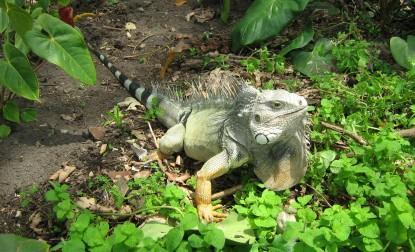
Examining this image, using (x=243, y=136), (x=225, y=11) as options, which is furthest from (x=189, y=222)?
(x=225, y=11)

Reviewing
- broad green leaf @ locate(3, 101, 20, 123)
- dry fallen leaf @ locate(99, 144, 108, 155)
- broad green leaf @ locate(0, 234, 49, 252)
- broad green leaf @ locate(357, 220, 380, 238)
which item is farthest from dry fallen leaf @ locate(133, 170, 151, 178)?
broad green leaf @ locate(357, 220, 380, 238)

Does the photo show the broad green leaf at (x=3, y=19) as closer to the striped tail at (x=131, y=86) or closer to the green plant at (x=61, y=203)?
the green plant at (x=61, y=203)

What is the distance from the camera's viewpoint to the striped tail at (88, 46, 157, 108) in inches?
155

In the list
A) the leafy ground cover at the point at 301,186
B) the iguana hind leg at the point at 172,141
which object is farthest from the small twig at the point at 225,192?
the iguana hind leg at the point at 172,141

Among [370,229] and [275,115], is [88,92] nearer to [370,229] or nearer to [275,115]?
[275,115]

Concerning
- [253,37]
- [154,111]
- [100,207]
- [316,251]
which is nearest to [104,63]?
[154,111]

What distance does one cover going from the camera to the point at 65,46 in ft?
9.82

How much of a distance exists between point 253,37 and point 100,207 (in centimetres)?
204

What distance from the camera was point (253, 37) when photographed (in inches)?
170

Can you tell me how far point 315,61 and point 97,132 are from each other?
6.28 feet

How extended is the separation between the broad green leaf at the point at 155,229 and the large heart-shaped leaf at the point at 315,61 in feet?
6.56

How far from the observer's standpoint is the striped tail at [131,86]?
3.94 m

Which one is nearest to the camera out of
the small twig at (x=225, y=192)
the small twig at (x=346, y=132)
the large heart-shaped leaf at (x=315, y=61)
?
the small twig at (x=225, y=192)

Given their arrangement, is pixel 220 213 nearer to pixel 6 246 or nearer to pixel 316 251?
pixel 316 251
